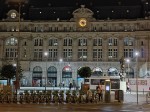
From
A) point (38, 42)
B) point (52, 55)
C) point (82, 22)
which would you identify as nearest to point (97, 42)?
point (82, 22)

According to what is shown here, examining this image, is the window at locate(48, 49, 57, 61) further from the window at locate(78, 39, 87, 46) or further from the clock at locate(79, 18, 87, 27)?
the clock at locate(79, 18, 87, 27)

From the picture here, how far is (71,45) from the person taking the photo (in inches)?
4668

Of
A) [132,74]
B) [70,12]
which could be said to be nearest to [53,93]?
[132,74]

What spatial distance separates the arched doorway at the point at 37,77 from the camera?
114 m

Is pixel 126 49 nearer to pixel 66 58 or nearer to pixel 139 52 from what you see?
pixel 139 52

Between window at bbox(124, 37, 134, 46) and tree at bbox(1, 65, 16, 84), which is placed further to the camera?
window at bbox(124, 37, 134, 46)

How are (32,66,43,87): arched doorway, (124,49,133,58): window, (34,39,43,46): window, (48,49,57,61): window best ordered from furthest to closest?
(34,39,43,46): window, (48,49,57,61): window, (124,49,133,58): window, (32,66,43,87): arched doorway

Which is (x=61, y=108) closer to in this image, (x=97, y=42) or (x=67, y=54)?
(x=67, y=54)

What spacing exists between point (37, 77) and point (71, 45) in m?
15.1

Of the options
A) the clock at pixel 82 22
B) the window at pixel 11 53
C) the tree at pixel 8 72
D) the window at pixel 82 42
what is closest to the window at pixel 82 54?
the window at pixel 82 42

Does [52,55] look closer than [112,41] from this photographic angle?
No

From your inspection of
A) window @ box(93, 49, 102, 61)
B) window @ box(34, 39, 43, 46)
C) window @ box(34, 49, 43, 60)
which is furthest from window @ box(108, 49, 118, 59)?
window @ box(34, 39, 43, 46)

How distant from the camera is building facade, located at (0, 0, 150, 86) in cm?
11525

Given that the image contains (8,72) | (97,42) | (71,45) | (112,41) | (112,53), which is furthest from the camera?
(71,45)
